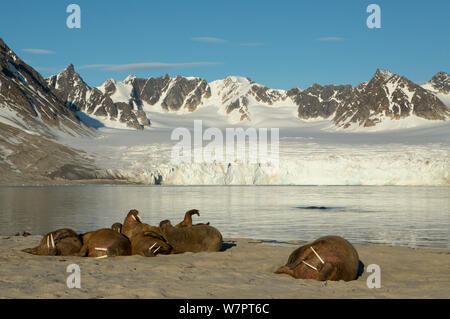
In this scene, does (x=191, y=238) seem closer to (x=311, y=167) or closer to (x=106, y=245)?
(x=106, y=245)

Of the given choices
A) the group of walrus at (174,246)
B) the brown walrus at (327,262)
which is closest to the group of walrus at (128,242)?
the group of walrus at (174,246)

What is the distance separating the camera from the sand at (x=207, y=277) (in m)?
9.13

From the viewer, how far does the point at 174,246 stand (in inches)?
609

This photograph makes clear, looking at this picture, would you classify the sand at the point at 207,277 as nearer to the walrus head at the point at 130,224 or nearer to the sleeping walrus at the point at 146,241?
the sleeping walrus at the point at 146,241

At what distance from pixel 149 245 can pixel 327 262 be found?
5.72 meters

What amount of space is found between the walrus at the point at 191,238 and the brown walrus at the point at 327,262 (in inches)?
200

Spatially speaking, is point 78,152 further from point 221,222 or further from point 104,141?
point 221,222

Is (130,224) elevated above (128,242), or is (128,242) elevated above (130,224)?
(130,224)

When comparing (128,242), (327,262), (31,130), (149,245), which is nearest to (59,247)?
(128,242)

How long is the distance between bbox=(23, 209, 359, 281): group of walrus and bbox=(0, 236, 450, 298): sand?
1.01ft
